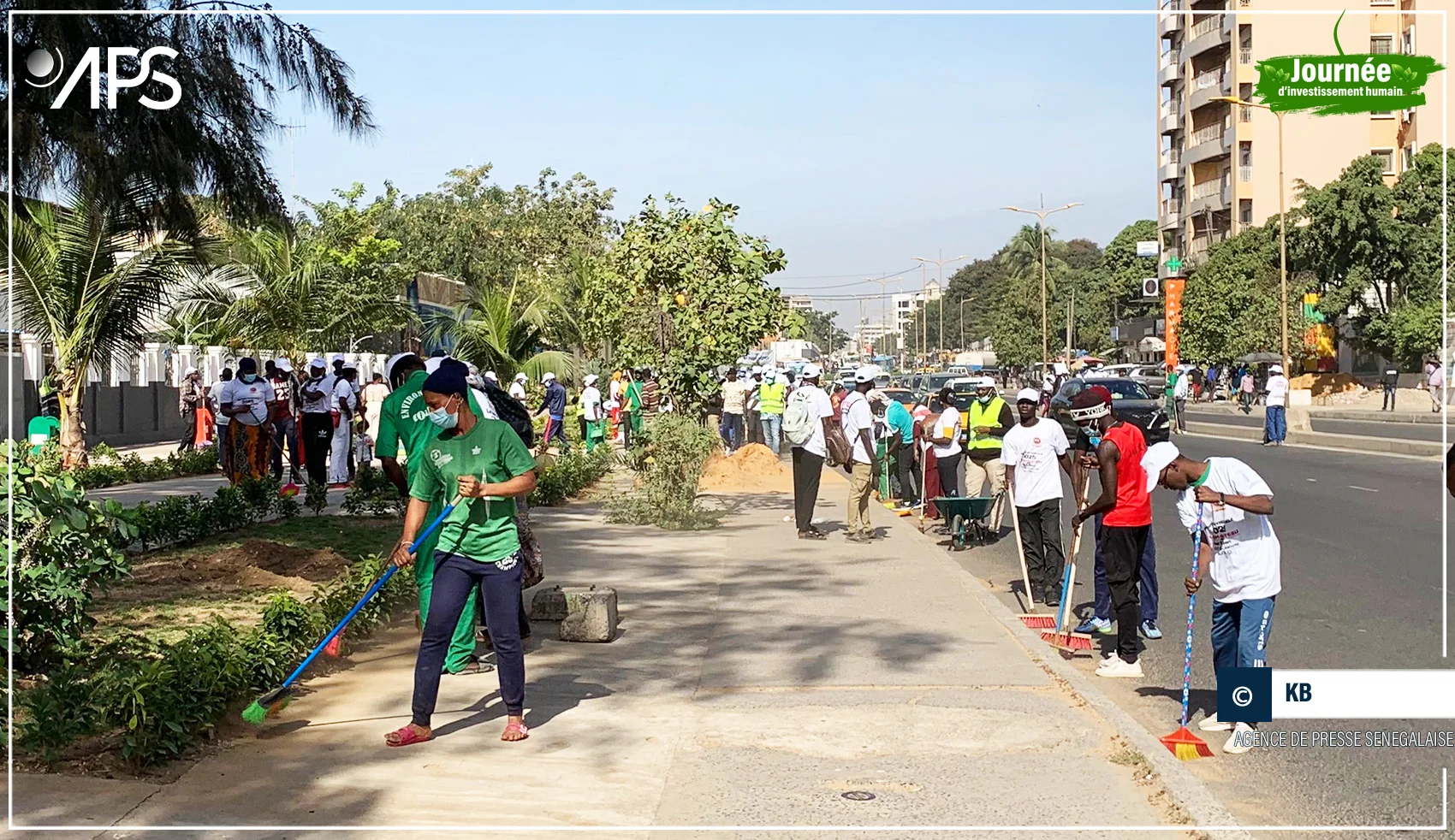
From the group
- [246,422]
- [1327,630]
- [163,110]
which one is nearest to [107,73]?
[163,110]

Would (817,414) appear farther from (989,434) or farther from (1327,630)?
(1327,630)

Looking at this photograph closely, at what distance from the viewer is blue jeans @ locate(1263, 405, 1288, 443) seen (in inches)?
1139

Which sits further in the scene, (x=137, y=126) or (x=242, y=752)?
(x=137, y=126)

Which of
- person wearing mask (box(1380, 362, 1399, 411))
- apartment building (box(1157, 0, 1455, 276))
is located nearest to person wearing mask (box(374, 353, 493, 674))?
person wearing mask (box(1380, 362, 1399, 411))

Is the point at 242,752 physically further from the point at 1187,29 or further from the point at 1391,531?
the point at 1187,29

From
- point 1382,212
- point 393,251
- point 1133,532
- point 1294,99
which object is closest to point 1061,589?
point 1133,532

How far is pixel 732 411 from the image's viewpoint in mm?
26938

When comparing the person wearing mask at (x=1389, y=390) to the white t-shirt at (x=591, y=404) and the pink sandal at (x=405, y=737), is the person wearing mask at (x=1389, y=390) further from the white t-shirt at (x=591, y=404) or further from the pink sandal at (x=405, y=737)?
the pink sandal at (x=405, y=737)

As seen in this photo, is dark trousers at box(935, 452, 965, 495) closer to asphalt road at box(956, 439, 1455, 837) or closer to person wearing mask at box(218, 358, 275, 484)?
asphalt road at box(956, 439, 1455, 837)

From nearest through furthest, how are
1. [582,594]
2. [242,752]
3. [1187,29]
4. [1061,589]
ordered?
[242,752]
[582,594]
[1061,589]
[1187,29]

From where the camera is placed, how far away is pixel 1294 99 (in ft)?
31.2

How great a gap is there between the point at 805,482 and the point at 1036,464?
14.2ft

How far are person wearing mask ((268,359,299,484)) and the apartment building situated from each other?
4082 cm

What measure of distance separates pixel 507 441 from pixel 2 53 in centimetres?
501
